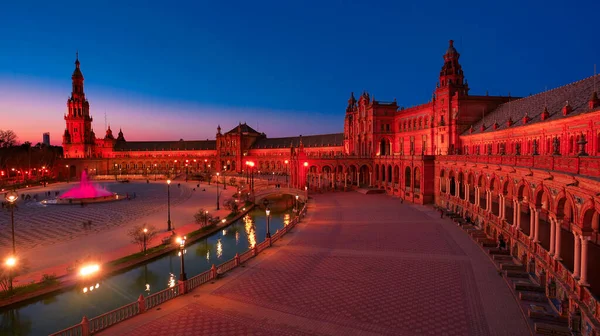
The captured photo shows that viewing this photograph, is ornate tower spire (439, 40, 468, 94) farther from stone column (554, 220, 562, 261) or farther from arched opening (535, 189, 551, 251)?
stone column (554, 220, 562, 261)

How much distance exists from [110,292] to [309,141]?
93.1 m

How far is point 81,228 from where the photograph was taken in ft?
136

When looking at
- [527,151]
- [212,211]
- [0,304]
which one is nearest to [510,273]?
[527,151]

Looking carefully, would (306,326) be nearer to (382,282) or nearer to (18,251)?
(382,282)

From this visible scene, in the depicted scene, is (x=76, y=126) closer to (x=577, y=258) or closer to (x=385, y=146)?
(x=385, y=146)

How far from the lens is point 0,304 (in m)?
21.2

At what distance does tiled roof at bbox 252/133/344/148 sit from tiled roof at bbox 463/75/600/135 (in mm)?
52804

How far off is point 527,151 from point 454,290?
23.1 m

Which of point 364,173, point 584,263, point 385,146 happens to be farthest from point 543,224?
point 385,146

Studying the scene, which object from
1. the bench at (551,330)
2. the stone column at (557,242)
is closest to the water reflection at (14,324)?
the bench at (551,330)

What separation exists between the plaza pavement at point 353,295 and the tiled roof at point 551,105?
13.3 m

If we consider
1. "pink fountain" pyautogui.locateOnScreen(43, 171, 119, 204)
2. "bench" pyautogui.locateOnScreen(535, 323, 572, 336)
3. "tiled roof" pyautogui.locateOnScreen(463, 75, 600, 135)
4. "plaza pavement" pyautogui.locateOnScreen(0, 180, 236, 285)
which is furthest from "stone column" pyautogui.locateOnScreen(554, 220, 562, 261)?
"pink fountain" pyautogui.locateOnScreen(43, 171, 119, 204)

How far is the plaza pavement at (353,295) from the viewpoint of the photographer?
51.9ft

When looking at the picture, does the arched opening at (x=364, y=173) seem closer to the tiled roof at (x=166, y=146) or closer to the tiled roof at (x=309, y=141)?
the tiled roof at (x=309, y=141)
